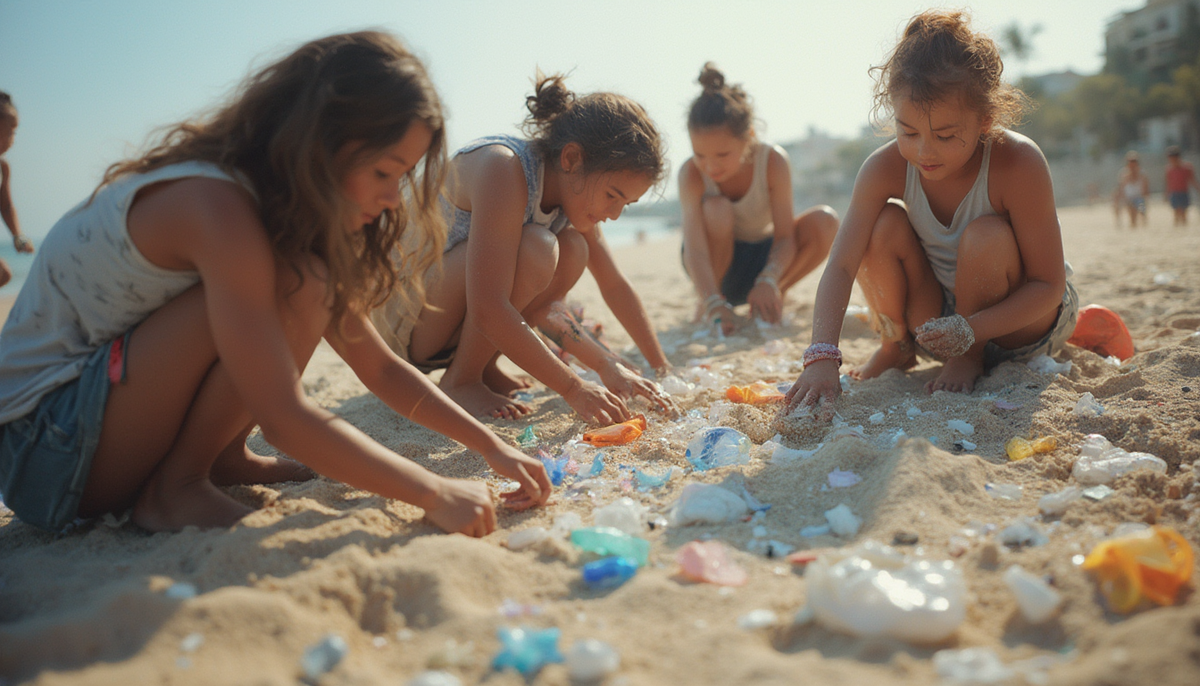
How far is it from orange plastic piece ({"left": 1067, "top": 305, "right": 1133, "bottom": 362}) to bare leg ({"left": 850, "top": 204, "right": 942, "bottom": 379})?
0.71 meters

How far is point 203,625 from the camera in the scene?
4.39 ft

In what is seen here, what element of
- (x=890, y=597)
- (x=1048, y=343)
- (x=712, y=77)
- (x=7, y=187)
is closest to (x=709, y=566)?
(x=890, y=597)

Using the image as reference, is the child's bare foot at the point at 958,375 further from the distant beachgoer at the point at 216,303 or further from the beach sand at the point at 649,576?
the distant beachgoer at the point at 216,303

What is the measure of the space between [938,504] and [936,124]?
1.45 meters

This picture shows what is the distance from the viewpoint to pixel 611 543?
174 centimetres

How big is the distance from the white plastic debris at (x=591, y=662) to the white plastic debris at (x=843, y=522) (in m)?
0.77

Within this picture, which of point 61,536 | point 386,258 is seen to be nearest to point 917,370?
point 386,258

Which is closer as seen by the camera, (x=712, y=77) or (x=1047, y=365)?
(x=1047, y=365)

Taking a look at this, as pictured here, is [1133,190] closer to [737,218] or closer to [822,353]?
[737,218]

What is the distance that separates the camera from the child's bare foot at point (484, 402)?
303cm

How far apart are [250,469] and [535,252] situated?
4.44 feet

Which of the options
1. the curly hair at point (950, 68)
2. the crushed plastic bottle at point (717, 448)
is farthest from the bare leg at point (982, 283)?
the crushed plastic bottle at point (717, 448)

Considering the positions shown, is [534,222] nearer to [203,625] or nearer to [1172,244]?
[203,625]

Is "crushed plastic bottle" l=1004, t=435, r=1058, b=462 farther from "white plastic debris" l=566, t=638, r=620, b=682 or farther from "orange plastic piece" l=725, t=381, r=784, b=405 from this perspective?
"white plastic debris" l=566, t=638, r=620, b=682
